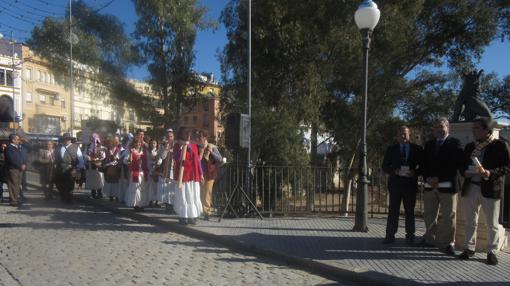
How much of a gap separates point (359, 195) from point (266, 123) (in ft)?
15.8

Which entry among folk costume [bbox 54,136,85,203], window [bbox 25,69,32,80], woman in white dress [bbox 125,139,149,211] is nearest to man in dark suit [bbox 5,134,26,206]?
folk costume [bbox 54,136,85,203]

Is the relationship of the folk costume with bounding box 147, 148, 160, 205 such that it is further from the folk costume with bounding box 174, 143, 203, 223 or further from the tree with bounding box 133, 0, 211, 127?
the tree with bounding box 133, 0, 211, 127

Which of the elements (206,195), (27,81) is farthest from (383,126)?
(27,81)

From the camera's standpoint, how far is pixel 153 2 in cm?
2419

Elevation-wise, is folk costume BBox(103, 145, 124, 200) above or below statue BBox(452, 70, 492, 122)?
below

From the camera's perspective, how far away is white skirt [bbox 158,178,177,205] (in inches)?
414

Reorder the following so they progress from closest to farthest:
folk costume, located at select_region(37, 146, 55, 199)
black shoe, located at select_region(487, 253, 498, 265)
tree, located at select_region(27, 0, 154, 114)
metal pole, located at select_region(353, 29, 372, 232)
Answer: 1. black shoe, located at select_region(487, 253, 498, 265)
2. metal pole, located at select_region(353, 29, 372, 232)
3. folk costume, located at select_region(37, 146, 55, 199)
4. tree, located at select_region(27, 0, 154, 114)

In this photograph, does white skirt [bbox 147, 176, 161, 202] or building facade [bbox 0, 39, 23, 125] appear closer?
white skirt [bbox 147, 176, 161, 202]

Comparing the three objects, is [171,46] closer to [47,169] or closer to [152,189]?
[47,169]

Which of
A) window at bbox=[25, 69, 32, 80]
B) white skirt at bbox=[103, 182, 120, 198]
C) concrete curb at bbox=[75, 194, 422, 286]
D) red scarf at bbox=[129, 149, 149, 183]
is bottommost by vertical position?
concrete curb at bbox=[75, 194, 422, 286]

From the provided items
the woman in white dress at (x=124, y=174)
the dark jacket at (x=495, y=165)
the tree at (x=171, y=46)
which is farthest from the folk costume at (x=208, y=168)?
the tree at (x=171, y=46)

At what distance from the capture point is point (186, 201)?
9.09 m

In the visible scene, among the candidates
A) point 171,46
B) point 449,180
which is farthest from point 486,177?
point 171,46

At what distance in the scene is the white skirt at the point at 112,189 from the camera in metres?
13.2
